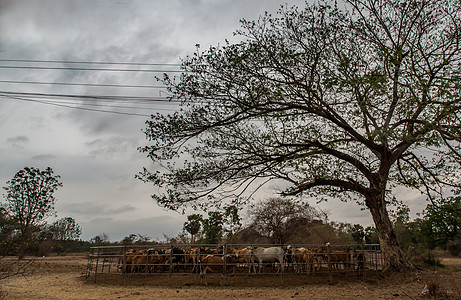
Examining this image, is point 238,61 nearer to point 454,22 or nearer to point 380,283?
point 454,22

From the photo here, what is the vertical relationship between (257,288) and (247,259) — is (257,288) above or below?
below

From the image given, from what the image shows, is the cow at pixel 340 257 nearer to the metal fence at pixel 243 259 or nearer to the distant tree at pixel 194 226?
the metal fence at pixel 243 259

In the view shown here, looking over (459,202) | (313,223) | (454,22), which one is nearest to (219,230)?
(313,223)

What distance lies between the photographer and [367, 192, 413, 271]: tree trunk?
464 inches

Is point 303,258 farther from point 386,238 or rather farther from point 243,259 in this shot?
point 386,238

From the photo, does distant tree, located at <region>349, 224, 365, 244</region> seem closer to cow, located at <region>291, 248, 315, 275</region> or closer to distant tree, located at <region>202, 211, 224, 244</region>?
distant tree, located at <region>202, 211, 224, 244</region>

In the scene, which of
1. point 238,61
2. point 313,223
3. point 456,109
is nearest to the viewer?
point 456,109

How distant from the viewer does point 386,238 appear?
1209 cm

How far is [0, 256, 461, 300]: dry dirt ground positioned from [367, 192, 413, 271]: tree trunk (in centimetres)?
46

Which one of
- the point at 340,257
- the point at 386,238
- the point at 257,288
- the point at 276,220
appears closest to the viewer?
the point at 257,288

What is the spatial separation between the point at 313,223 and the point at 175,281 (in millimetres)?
18855

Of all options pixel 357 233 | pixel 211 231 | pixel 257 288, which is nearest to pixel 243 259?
pixel 257 288

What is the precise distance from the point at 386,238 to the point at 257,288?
5.13 metres

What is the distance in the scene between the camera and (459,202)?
1120 cm
